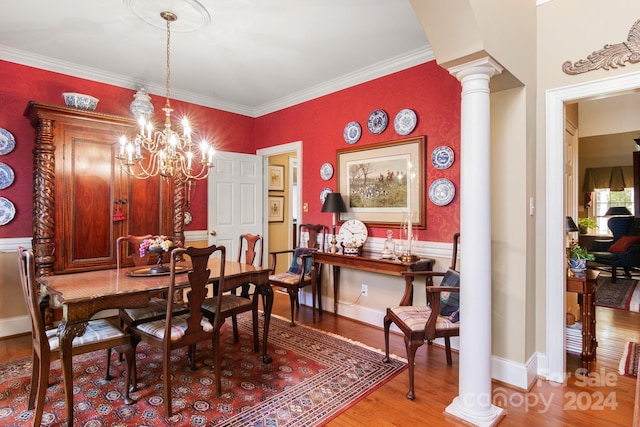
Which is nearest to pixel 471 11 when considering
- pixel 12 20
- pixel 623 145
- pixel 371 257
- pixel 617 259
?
pixel 371 257

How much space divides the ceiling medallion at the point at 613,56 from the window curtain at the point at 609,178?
6.85m

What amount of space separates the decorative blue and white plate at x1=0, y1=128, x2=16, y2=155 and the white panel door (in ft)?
6.59

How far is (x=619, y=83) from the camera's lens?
86.0 inches

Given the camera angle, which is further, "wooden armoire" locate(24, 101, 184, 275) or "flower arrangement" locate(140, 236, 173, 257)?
"wooden armoire" locate(24, 101, 184, 275)

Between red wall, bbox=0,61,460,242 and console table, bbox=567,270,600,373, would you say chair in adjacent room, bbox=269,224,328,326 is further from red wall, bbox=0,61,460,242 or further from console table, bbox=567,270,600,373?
console table, bbox=567,270,600,373

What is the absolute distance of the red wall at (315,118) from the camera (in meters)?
3.21

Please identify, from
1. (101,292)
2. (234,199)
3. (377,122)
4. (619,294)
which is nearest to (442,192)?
(377,122)

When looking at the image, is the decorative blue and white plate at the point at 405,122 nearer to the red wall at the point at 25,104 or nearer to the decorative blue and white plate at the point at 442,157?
the decorative blue and white plate at the point at 442,157

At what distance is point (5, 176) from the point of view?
3326 millimetres

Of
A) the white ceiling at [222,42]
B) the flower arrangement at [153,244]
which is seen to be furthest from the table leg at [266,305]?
the white ceiling at [222,42]

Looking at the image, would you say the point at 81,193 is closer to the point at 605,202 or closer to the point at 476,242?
the point at 476,242

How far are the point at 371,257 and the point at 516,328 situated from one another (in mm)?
1460

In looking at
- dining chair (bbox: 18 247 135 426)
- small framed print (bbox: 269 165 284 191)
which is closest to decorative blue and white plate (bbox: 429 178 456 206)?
dining chair (bbox: 18 247 135 426)

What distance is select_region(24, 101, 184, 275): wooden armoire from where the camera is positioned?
318cm
